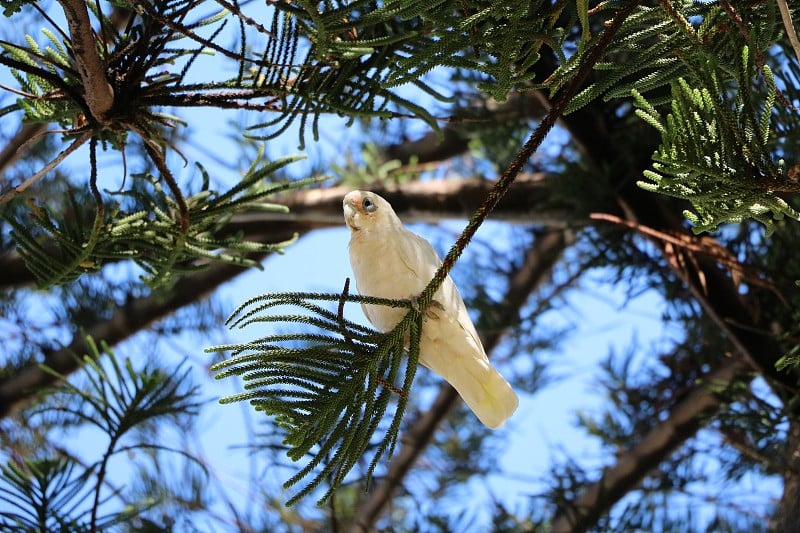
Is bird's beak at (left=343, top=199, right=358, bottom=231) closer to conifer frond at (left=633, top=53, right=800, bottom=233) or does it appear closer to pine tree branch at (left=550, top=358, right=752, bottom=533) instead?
conifer frond at (left=633, top=53, right=800, bottom=233)

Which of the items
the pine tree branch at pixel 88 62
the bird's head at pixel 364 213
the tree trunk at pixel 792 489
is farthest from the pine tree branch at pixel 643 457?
the pine tree branch at pixel 88 62

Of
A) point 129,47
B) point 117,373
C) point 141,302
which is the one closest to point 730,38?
point 129,47

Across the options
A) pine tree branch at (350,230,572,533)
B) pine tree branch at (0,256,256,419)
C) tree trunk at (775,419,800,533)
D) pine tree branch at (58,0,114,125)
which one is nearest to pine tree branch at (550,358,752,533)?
tree trunk at (775,419,800,533)

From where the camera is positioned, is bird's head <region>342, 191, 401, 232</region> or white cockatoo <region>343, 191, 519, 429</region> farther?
bird's head <region>342, 191, 401, 232</region>

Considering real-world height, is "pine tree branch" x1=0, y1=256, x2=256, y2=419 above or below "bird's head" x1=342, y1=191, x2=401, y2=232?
above

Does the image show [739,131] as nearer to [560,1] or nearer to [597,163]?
[560,1]

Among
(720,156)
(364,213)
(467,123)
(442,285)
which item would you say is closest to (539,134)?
(720,156)

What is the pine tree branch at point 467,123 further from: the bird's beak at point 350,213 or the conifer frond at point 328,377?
the conifer frond at point 328,377
